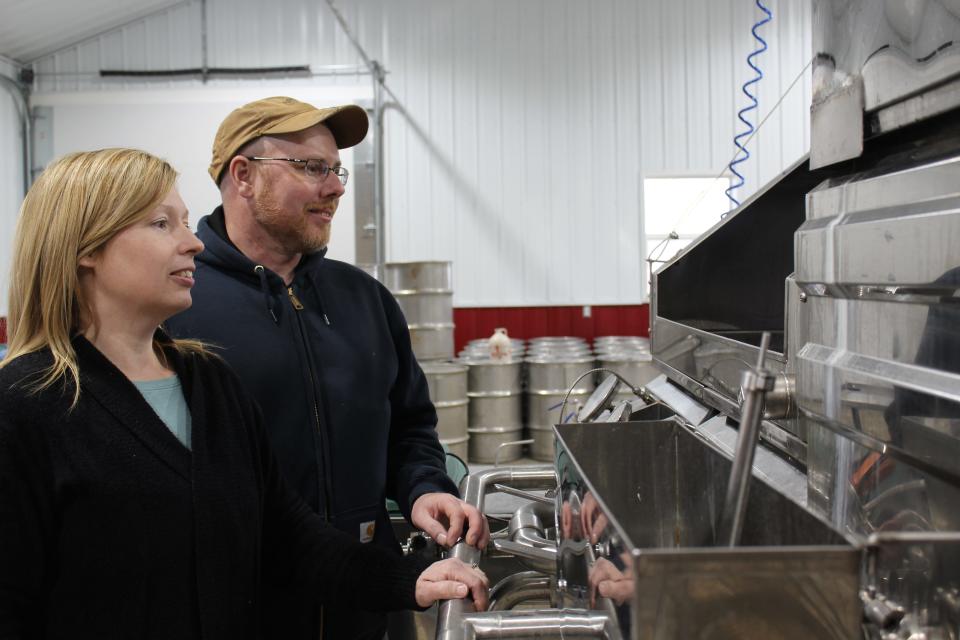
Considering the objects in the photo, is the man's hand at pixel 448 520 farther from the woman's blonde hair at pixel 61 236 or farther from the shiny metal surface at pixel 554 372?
the shiny metal surface at pixel 554 372

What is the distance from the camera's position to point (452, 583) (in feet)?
3.27

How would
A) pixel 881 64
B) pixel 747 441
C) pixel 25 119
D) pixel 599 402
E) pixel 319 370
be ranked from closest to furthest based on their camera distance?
pixel 747 441 < pixel 881 64 < pixel 319 370 < pixel 599 402 < pixel 25 119

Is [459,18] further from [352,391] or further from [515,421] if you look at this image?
[352,391]

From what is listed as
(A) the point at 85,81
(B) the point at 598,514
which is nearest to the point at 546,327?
(A) the point at 85,81

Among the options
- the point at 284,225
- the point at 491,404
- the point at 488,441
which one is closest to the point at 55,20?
the point at 491,404

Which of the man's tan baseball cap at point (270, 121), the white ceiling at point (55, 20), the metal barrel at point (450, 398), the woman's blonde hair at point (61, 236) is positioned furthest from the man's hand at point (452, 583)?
the white ceiling at point (55, 20)

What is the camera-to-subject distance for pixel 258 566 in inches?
50.0

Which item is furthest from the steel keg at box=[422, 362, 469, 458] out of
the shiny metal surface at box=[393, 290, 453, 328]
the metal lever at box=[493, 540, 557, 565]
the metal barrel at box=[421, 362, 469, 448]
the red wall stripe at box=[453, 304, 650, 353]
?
the metal lever at box=[493, 540, 557, 565]

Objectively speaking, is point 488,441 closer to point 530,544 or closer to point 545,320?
point 545,320

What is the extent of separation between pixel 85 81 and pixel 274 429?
7.66 m

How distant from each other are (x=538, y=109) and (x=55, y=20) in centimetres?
455

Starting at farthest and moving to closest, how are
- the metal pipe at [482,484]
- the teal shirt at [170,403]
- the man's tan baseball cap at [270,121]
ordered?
1. the man's tan baseball cap at [270,121]
2. the teal shirt at [170,403]
3. the metal pipe at [482,484]

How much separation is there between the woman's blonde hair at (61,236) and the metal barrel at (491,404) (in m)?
5.24

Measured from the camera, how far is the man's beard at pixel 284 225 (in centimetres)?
168
